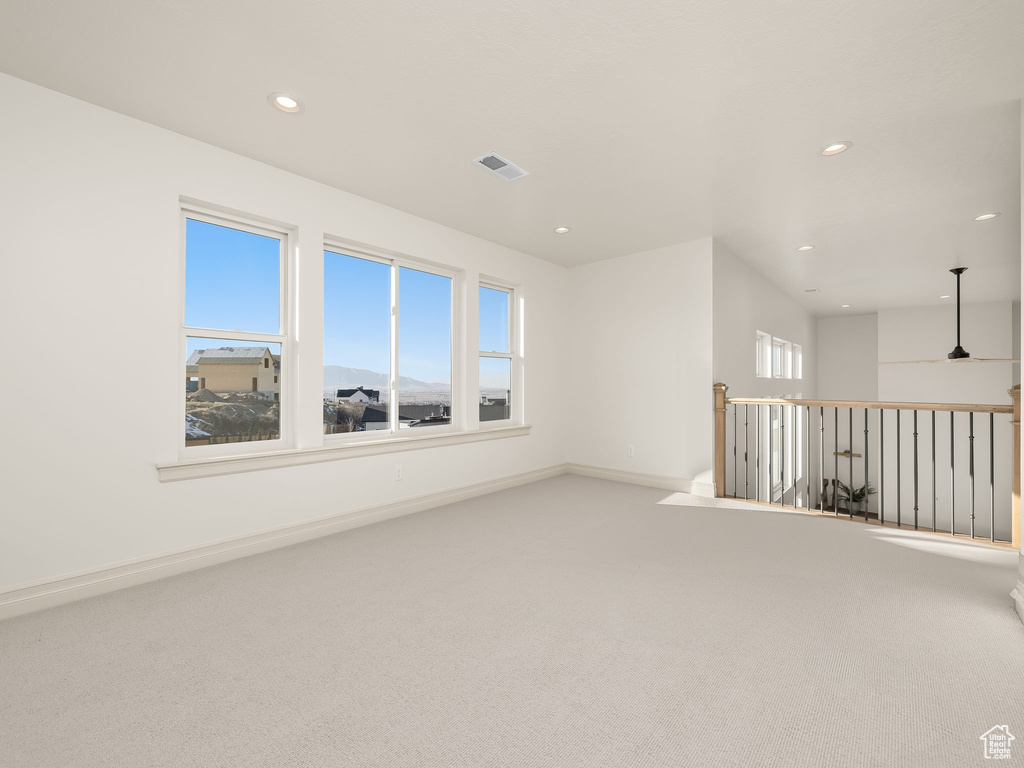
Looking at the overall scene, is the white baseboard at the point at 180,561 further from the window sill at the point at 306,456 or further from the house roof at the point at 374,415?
the house roof at the point at 374,415

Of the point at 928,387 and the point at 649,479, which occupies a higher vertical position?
the point at 928,387

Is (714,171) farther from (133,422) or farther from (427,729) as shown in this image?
(133,422)

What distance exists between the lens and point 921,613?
2203mm

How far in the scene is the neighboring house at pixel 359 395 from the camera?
147 inches

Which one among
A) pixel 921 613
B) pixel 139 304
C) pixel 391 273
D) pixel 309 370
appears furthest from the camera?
pixel 391 273

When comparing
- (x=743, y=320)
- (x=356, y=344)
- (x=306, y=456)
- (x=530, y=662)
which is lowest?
(x=530, y=662)

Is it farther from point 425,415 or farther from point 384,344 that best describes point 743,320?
point 384,344

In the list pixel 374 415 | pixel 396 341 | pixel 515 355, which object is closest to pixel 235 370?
pixel 374 415

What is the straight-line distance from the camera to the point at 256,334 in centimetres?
318

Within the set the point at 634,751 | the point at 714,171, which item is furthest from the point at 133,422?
the point at 714,171

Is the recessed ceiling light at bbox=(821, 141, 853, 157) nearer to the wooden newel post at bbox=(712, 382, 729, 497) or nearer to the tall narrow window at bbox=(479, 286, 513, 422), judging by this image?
the wooden newel post at bbox=(712, 382, 729, 497)

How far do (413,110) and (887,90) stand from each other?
2398 millimetres

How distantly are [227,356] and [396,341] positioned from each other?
4.42 feet

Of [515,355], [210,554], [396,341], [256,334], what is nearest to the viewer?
[210,554]
